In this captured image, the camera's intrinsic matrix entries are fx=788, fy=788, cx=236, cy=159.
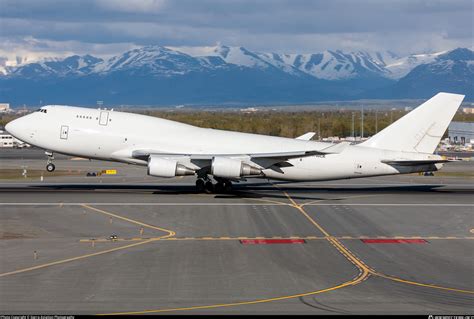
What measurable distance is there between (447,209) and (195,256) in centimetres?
2198

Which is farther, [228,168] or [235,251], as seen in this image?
[228,168]

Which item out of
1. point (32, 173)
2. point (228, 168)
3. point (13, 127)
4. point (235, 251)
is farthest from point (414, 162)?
point (32, 173)

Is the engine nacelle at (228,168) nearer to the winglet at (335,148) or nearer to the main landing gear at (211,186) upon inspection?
the main landing gear at (211,186)

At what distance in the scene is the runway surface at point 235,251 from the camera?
25.6 meters

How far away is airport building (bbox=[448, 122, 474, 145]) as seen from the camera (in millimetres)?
155812

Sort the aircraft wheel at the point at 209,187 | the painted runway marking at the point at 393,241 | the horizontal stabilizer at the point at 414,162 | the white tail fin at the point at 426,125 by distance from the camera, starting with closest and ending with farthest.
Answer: the painted runway marking at the point at 393,241, the horizontal stabilizer at the point at 414,162, the white tail fin at the point at 426,125, the aircraft wheel at the point at 209,187

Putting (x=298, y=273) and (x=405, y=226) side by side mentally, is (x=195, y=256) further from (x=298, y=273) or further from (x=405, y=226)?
(x=405, y=226)

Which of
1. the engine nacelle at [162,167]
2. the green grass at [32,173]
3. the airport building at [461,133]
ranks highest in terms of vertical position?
the airport building at [461,133]

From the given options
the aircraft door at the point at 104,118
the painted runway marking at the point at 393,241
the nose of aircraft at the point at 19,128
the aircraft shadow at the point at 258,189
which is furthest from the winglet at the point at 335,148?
the nose of aircraft at the point at 19,128

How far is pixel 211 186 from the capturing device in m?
55.8

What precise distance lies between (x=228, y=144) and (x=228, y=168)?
381 centimetres

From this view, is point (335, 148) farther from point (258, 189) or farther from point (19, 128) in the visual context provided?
point (19, 128)

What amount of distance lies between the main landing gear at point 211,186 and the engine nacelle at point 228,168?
344cm

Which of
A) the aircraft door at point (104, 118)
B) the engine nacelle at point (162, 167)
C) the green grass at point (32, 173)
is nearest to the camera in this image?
the engine nacelle at point (162, 167)
